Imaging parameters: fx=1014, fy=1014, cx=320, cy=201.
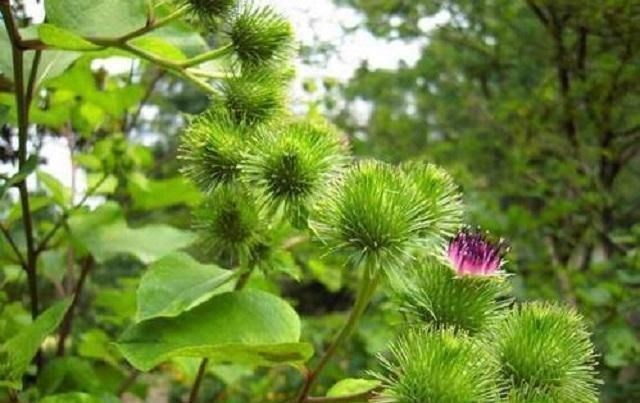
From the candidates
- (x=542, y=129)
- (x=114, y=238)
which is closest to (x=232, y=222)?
(x=114, y=238)

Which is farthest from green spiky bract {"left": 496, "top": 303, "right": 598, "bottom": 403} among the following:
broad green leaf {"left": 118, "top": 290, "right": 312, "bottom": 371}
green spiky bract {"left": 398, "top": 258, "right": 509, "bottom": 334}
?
broad green leaf {"left": 118, "top": 290, "right": 312, "bottom": 371}

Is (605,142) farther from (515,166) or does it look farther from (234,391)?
(234,391)

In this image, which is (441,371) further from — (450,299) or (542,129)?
(542,129)

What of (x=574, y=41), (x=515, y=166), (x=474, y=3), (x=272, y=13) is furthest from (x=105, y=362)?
(x=474, y=3)

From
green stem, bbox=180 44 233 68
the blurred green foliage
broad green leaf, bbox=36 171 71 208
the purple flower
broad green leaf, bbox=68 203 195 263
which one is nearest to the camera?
the purple flower

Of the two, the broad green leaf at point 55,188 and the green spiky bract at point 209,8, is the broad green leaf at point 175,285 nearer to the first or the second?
the green spiky bract at point 209,8

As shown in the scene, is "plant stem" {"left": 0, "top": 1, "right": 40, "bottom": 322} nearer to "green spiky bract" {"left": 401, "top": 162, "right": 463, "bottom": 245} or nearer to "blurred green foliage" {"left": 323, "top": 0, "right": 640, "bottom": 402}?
"green spiky bract" {"left": 401, "top": 162, "right": 463, "bottom": 245}
